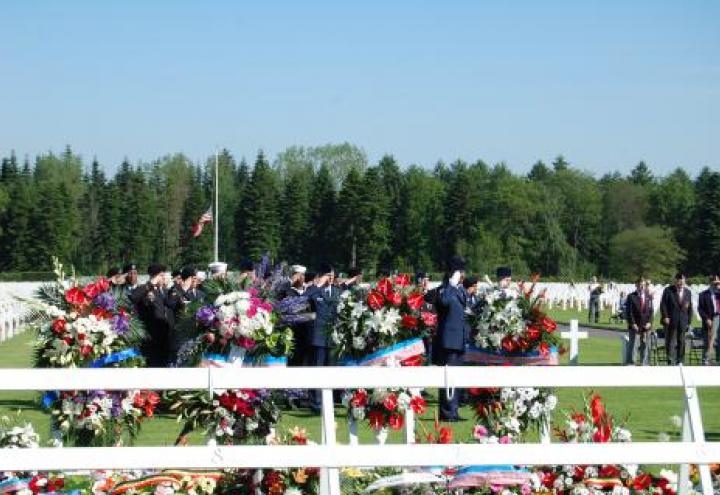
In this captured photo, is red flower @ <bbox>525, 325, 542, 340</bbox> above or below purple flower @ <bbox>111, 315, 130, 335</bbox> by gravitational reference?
below

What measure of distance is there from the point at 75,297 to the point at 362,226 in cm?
10109

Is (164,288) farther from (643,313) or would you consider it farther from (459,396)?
(643,313)

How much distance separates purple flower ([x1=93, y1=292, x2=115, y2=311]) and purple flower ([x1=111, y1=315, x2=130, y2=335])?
114 millimetres

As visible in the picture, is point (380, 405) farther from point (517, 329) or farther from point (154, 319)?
point (154, 319)

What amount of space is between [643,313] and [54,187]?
96.5 meters

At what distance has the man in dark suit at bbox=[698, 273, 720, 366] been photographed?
25500 millimetres

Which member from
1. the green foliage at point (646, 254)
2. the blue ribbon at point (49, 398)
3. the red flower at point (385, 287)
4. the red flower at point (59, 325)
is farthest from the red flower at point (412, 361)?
the green foliage at point (646, 254)

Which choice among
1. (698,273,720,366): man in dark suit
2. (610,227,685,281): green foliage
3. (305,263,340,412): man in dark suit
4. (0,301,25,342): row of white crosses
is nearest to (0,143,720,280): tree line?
(610,227,685,281): green foliage

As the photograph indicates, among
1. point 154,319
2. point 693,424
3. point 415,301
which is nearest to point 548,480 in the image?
point 693,424

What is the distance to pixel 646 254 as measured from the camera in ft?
374

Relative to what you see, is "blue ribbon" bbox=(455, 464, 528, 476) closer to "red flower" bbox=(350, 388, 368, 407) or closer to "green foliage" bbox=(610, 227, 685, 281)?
"red flower" bbox=(350, 388, 368, 407)

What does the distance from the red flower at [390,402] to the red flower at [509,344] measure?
376 centimetres

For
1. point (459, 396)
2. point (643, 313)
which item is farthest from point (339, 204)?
point (459, 396)

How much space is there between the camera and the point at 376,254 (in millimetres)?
113188
